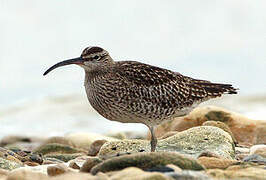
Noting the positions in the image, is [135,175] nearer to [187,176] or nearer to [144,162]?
[187,176]

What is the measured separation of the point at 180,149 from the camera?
42.7ft

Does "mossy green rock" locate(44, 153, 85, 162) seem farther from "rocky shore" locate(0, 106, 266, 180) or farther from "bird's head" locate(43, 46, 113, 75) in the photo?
"bird's head" locate(43, 46, 113, 75)

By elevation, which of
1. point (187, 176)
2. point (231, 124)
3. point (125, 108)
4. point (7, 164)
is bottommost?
point (7, 164)

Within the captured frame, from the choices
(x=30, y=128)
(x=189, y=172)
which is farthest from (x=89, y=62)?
(x=30, y=128)

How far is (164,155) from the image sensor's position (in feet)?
30.1

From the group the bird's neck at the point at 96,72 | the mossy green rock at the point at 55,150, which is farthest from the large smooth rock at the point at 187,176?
the mossy green rock at the point at 55,150

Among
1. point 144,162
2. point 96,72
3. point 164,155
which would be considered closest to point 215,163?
point 164,155

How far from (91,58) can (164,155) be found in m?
4.58

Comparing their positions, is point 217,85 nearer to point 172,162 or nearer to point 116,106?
point 116,106

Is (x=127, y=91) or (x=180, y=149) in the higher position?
(x=127, y=91)

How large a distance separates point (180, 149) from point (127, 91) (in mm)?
1474

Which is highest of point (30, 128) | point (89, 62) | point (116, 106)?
point (89, 62)

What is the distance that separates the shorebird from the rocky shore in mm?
630

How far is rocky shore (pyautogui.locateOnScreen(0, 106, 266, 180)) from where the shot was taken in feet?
28.0
